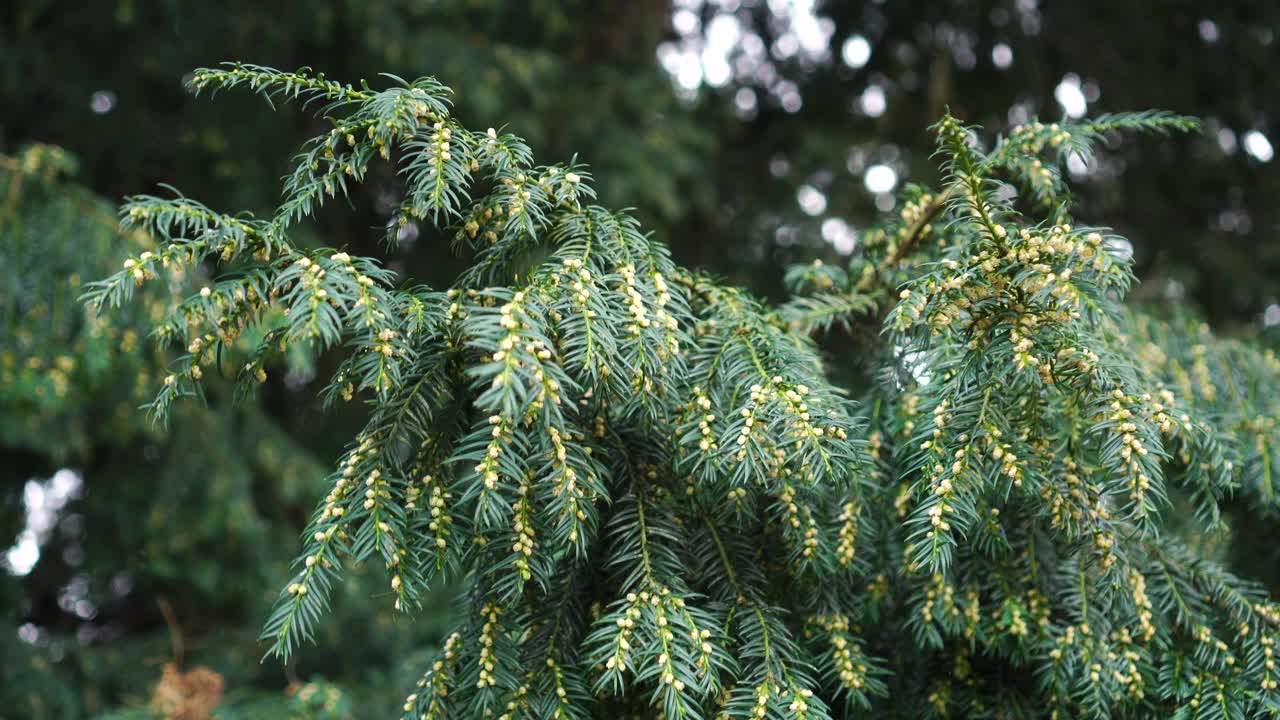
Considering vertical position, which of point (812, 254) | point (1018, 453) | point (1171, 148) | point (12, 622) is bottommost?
point (12, 622)

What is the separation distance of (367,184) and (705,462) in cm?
337

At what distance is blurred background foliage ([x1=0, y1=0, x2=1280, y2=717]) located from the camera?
3.96 m

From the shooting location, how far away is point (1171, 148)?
578 centimetres

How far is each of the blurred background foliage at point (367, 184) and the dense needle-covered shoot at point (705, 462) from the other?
2.04 m

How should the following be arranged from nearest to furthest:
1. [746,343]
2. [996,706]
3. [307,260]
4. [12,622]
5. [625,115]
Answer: [307,260] < [746,343] < [996,706] < [12,622] < [625,115]

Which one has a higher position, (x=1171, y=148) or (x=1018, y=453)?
(x=1018, y=453)

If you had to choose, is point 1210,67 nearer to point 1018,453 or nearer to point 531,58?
point 531,58

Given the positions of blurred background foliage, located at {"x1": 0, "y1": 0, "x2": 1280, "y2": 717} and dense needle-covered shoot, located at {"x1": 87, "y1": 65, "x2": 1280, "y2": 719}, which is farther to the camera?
blurred background foliage, located at {"x1": 0, "y1": 0, "x2": 1280, "y2": 717}

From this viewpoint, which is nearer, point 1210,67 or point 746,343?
point 746,343

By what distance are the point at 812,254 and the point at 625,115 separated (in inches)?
51.4

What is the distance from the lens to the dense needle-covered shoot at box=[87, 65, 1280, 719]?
1.33 meters

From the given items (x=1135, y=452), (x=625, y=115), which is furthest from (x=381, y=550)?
(x=625, y=115)

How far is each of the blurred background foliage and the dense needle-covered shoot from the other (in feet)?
6.70

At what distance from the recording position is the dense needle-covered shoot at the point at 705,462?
4.38ft
